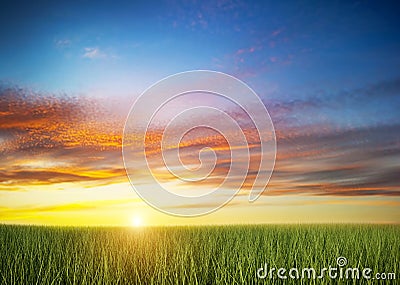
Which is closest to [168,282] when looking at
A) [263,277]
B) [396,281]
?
[263,277]

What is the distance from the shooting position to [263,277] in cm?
408

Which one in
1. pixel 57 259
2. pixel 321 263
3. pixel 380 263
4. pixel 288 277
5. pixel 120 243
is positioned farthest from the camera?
pixel 120 243

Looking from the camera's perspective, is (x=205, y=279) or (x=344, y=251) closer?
(x=205, y=279)

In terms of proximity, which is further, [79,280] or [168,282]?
[79,280]

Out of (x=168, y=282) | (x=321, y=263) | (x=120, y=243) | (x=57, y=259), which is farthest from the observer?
(x=120, y=243)

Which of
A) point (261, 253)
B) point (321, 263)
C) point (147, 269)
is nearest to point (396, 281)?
point (321, 263)

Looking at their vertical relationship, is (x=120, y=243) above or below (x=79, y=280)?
above

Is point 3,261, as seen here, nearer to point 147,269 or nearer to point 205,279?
point 147,269

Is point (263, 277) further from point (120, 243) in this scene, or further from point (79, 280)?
point (120, 243)

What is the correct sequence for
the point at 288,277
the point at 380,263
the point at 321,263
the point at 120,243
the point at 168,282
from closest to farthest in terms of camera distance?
the point at 168,282 → the point at 288,277 → the point at 321,263 → the point at 380,263 → the point at 120,243

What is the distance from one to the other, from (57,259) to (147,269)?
1.68 m

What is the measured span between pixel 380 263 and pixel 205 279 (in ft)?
8.44

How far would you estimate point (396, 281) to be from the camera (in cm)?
414

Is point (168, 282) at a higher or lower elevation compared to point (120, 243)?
lower
